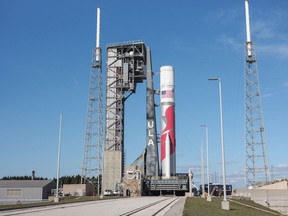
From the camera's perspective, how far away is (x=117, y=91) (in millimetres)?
101750

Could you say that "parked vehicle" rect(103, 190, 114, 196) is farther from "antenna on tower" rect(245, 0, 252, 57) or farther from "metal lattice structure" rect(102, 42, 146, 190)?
"antenna on tower" rect(245, 0, 252, 57)

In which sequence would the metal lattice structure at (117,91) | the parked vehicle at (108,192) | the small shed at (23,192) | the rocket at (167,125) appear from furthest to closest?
the metal lattice structure at (117,91) → the parked vehicle at (108,192) → the rocket at (167,125) → the small shed at (23,192)

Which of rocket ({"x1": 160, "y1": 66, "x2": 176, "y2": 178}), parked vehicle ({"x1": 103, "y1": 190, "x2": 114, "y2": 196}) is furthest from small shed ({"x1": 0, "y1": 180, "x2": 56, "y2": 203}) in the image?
rocket ({"x1": 160, "y1": 66, "x2": 176, "y2": 178})

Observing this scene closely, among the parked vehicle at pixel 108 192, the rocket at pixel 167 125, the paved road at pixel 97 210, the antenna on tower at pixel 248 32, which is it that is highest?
the antenna on tower at pixel 248 32

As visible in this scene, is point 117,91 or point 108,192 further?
point 117,91

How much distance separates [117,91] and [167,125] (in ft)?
59.4

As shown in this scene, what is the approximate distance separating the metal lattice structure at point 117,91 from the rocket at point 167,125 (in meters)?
10.2

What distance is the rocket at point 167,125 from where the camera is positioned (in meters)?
90.2

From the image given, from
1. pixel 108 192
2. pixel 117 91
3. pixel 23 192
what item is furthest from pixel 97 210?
pixel 117 91

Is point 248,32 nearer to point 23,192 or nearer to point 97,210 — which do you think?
point 23,192

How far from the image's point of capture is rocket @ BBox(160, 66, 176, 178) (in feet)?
296

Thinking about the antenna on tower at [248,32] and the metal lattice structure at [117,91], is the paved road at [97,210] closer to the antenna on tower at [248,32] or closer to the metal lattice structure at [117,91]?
the antenna on tower at [248,32]

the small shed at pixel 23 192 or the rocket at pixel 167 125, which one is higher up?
the rocket at pixel 167 125

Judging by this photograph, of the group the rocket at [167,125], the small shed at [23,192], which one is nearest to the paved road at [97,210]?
the small shed at [23,192]
